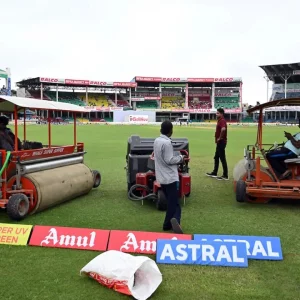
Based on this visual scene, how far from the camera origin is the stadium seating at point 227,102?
90.2 meters

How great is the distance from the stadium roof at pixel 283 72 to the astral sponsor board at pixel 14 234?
288ft

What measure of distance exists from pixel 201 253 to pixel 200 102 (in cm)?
8887

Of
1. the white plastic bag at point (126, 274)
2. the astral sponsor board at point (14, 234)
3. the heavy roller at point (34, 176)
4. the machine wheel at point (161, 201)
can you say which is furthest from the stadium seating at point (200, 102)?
the white plastic bag at point (126, 274)

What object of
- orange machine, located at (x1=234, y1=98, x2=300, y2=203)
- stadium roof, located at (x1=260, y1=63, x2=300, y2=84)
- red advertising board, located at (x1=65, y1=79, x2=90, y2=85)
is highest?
stadium roof, located at (x1=260, y1=63, x2=300, y2=84)

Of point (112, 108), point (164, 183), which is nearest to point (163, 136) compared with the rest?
point (164, 183)

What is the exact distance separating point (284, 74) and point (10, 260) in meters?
91.3

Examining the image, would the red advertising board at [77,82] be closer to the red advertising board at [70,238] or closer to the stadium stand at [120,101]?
the stadium stand at [120,101]

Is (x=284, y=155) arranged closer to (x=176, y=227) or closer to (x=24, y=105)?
(x=176, y=227)

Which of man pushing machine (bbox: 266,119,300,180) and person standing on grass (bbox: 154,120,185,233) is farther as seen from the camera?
man pushing machine (bbox: 266,119,300,180)

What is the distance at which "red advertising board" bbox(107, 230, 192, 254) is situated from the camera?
16.5 ft

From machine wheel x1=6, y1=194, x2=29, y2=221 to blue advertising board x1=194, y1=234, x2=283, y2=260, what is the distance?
296cm

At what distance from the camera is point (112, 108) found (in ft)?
272

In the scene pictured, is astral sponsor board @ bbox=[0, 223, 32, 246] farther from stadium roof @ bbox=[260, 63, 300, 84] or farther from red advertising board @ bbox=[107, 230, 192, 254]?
stadium roof @ bbox=[260, 63, 300, 84]

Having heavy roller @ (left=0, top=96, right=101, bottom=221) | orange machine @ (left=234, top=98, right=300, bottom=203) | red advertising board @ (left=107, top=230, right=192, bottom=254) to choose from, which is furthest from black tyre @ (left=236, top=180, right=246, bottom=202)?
heavy roller @ (left=0, top=96, right=101, bottom=221)
